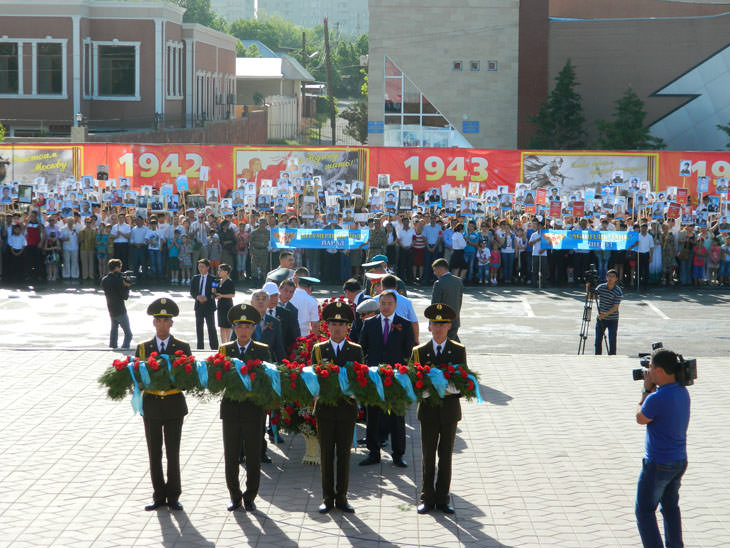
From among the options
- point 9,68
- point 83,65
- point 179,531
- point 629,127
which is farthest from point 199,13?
point 179,531

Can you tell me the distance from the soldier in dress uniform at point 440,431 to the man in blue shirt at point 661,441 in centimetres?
197

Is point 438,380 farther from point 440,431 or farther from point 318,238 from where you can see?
A: point 318,238

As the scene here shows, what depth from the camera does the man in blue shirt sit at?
7.68 meters

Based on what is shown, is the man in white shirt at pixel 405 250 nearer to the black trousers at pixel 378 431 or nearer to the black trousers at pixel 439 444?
the black trousers at pixel 378 431

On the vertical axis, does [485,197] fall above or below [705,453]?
above

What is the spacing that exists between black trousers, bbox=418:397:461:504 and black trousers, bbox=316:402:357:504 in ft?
2.19

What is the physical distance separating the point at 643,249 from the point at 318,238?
8.27 meters

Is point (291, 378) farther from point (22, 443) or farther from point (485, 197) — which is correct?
point (485, 197)

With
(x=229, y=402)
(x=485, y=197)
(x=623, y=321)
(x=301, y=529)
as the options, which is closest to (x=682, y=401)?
(x=301, y=529)

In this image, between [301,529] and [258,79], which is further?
[258,79]

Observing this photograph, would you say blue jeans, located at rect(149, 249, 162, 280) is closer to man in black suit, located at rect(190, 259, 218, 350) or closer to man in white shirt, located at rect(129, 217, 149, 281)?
man in white shirt, located at rect(129, 217, 149, 281)

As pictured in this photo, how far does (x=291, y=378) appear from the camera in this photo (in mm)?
9289

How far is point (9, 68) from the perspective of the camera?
53531mm

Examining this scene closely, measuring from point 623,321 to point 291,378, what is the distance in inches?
533
